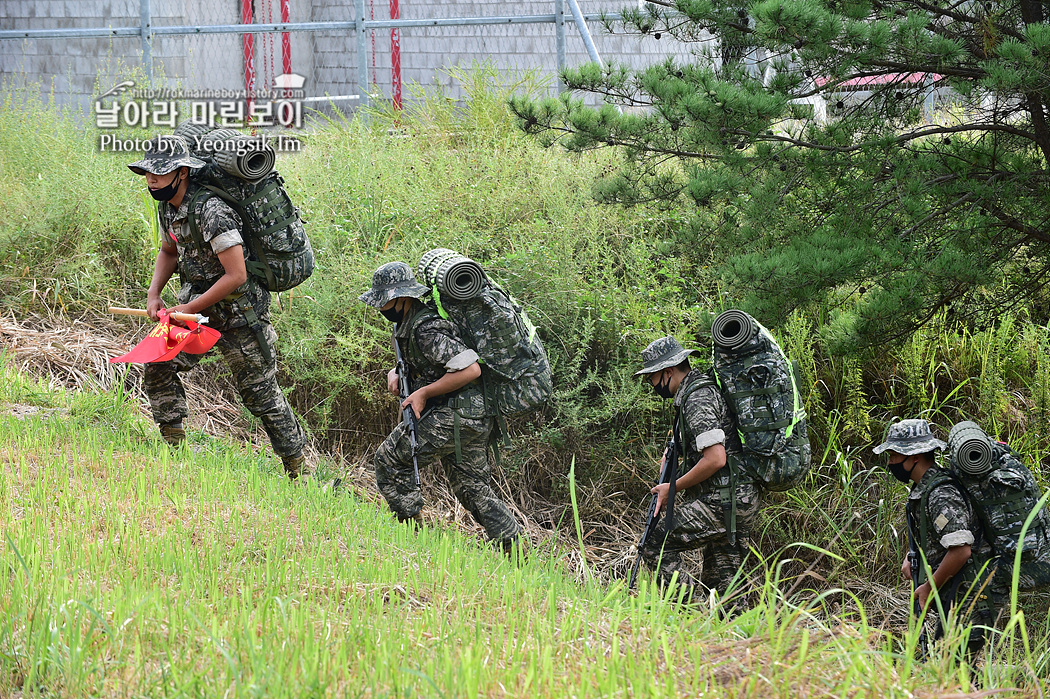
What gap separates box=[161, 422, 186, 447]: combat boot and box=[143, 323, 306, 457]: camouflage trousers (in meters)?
0.03

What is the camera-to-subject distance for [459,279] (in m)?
4.78

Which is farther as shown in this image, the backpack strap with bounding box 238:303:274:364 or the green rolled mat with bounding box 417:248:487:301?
the backpack strap with bounding box 238:303:274:364

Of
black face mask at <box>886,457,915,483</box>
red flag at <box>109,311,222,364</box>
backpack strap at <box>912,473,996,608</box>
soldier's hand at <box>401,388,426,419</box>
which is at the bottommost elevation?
backpack strap at <box>912,473,996,608</box>

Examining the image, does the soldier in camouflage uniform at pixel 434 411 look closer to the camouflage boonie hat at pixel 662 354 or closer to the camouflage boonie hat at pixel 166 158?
the camouflage boonie hat at pixel 662 354

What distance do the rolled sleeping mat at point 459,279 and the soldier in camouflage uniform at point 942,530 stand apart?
220 centimetres

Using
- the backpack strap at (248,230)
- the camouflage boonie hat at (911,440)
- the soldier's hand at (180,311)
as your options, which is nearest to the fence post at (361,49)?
the backpack strap at (248,230)

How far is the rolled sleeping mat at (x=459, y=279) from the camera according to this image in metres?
4.74

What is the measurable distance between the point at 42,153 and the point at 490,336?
201 inches

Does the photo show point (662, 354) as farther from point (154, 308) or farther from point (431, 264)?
point (154, 308)

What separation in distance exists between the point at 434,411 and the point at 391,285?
74 centimetres

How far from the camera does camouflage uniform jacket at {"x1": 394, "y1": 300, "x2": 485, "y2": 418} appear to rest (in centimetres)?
476

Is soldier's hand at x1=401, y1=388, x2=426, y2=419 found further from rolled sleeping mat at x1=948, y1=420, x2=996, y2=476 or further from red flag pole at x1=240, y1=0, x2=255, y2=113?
red flag pole at x1=240, y1=0, x2=255, y2=113

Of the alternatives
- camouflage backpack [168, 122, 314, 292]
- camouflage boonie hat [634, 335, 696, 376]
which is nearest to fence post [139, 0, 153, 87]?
camouflage backpack [168, 122, 314, 292]

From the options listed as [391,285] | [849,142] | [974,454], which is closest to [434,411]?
[391,285]
